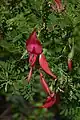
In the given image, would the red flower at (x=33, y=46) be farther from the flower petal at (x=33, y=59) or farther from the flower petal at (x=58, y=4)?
the flower petal at (x=58, y=4)

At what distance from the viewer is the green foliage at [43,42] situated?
1396 mm

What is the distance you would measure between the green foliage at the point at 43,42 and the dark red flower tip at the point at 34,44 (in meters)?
0.16

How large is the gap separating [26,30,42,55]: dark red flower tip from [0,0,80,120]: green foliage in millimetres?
156

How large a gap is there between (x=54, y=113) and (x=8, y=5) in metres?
0.93

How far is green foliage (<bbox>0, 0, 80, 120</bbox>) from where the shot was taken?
4.58 feet

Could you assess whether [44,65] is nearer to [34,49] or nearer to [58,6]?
[34,49]

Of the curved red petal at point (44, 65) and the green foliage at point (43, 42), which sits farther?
the green foliage at point (43, 42)

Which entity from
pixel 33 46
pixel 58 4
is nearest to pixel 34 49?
pixel 33 46

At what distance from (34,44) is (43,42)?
0.23 meters

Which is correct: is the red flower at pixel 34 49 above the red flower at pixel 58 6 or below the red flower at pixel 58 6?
below

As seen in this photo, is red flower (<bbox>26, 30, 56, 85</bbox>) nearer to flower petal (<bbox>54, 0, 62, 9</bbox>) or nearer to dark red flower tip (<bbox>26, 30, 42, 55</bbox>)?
dark red flower tip (<bbox>26, 30, 42, 55</bbox>)

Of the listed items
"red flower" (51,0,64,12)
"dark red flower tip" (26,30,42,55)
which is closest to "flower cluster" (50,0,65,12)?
"red flower" (51,0,64,12)

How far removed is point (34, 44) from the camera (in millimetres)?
1227

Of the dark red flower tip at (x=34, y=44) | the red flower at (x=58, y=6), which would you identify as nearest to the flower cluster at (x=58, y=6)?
the red flower at (x=58, y=6)
